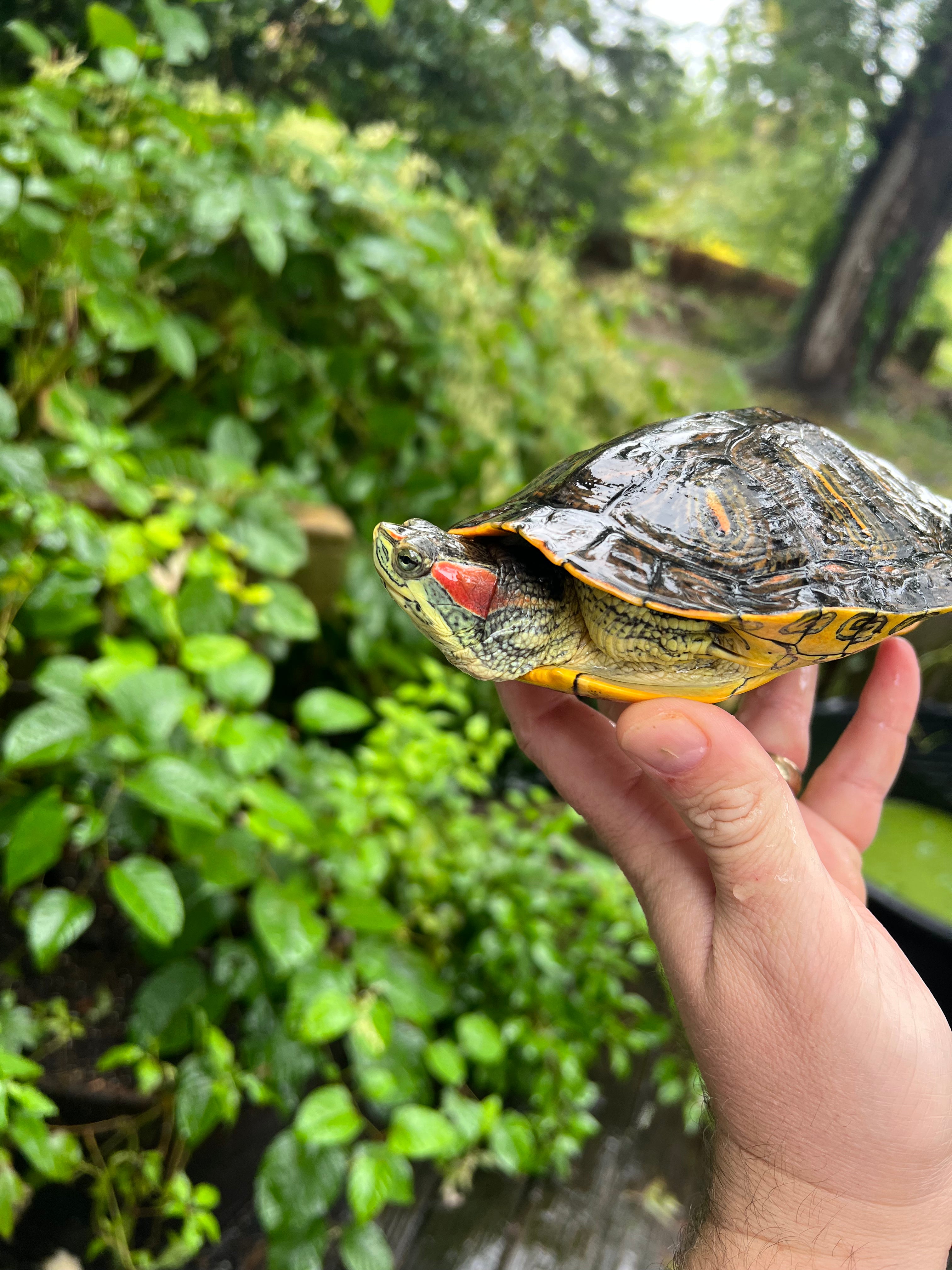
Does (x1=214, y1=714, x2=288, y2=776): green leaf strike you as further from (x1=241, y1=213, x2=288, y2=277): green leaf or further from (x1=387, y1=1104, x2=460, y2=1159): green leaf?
(x1=241, y1=213, x2=288, y2=277): green leaf

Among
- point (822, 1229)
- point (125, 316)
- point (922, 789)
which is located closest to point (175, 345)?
point (125, 316)

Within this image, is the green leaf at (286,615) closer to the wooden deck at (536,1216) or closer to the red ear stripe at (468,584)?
the red ear stripe at (468,584)

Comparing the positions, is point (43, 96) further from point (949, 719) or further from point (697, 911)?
point (949, 719)

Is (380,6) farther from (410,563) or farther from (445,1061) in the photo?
(445,1061)

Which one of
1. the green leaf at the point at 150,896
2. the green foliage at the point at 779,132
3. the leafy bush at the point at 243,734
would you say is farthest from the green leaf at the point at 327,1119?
the green foliage at the point at 779,132

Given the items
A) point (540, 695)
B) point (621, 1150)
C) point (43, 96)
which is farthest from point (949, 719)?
point (43, 96)
